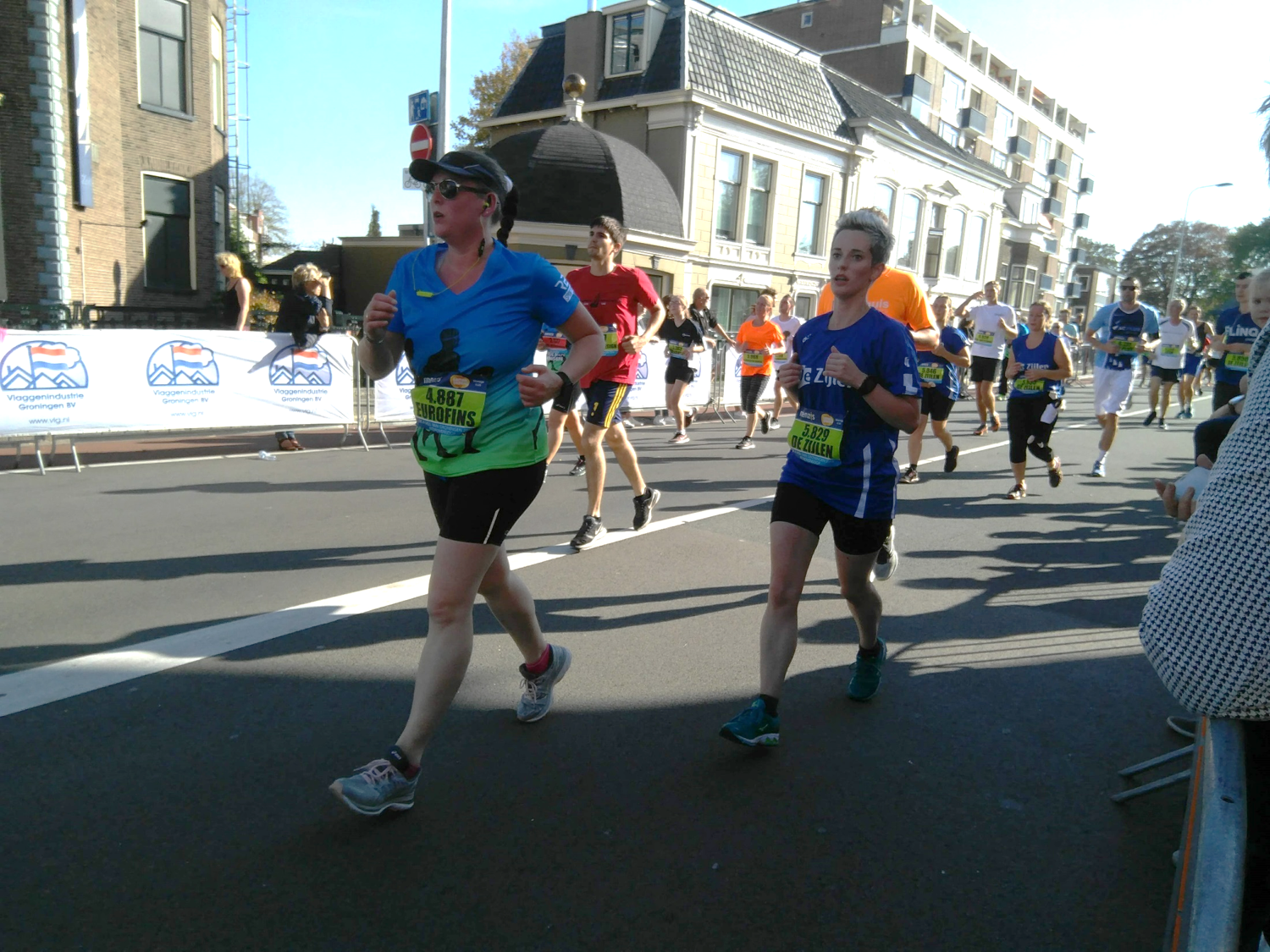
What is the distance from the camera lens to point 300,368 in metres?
10.2

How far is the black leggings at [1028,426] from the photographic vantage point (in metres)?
8.38

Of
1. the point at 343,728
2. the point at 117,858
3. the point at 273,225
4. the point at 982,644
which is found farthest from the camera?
the point at 273,225

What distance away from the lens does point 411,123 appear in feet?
44.9

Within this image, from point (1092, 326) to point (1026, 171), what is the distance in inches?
2019

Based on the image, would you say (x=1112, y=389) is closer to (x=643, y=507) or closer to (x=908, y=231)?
(x=643, y=507)

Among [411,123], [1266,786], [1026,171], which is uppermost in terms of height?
[1026,171]

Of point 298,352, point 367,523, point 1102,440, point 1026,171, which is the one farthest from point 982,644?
point 1026,171

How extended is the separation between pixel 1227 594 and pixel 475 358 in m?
2.04

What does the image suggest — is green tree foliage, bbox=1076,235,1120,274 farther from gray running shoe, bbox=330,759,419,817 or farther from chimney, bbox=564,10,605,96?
gray running shoe, bbox=330,759,419,817

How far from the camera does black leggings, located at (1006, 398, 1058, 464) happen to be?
838 centimetres

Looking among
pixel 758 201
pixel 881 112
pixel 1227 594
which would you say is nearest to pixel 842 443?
pixel 1227 594

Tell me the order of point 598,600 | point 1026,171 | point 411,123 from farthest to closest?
point 1026,171
point 411,123
point 598,600

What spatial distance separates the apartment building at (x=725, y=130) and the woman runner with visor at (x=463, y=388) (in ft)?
60.4

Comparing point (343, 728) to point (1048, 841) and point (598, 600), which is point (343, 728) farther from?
point (1048, 841)
